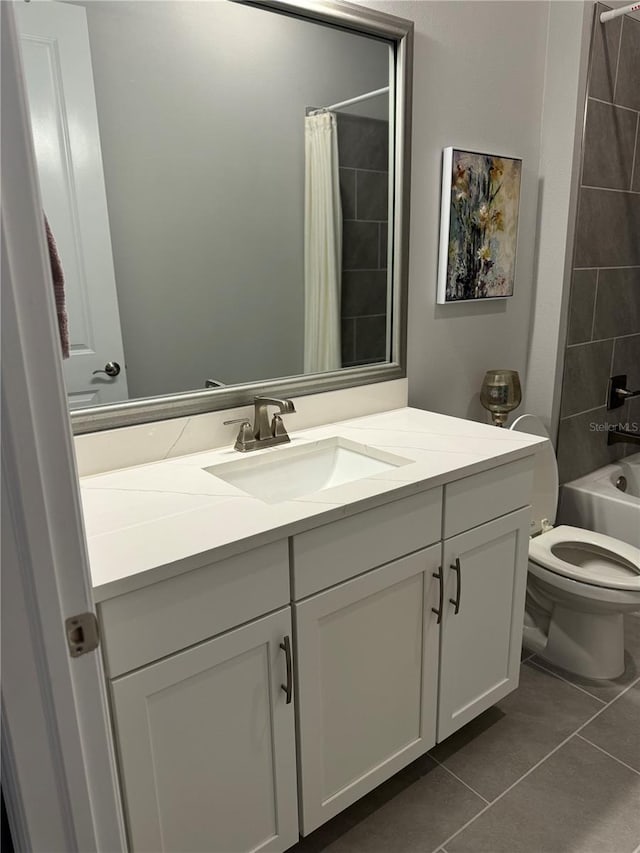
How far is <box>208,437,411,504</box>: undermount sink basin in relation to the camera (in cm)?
154

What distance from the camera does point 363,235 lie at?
A: 1.89 m

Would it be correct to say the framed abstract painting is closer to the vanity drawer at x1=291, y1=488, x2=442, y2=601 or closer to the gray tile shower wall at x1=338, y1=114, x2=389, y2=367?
the gray tile shower wall at x1=338, y1=114, x2=389, y2=367

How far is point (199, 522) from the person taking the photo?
3.76 feet

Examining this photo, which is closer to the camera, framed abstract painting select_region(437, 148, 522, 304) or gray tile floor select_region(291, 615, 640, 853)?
gray tile floor select_region(291, 615, 640, 853)

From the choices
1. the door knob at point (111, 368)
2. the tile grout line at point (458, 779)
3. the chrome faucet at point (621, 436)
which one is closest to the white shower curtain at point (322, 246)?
the door knob at point (111, 368)

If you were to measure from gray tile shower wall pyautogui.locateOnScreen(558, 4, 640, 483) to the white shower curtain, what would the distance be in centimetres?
95

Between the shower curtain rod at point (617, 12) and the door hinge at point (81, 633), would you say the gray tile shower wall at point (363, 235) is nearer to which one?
the shower curtain rod at point (617, 12)

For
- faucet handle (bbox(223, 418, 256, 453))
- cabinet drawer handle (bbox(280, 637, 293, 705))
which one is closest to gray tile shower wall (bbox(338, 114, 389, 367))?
faucet handle (bbox(223, 418, 256, 453))

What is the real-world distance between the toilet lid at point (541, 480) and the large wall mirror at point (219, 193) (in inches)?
20.5

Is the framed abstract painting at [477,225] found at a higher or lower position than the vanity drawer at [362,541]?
higher

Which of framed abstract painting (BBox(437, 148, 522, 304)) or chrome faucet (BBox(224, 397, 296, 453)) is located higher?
framed abstract painting (BBox(437, 148, 522, 304))

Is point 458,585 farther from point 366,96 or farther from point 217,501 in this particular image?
point 366,96

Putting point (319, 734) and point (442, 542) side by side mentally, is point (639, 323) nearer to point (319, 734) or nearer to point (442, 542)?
point (442, 542)

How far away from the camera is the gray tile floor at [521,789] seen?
4.88 ft
